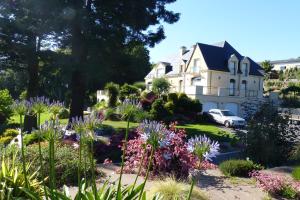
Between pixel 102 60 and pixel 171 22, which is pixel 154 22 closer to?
pixel 171 22

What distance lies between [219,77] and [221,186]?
3509cm

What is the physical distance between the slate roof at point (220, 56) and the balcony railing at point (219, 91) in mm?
2412

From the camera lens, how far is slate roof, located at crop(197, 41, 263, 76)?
42406mm

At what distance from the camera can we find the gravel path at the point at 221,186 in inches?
293

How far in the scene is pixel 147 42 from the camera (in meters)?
22.0

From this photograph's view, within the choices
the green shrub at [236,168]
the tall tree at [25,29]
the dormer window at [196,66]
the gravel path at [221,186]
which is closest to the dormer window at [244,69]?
the dormer window at [196,66]

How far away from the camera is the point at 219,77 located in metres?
42.5

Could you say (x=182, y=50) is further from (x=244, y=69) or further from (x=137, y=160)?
(x=137, y=160)

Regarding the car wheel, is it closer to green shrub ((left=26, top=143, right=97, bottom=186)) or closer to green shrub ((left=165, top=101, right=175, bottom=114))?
green shrub ((left=165, top=101, right=175, bottom=114))

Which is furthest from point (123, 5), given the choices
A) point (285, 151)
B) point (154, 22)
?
point (285, 151)

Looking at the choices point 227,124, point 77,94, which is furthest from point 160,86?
point 77,94

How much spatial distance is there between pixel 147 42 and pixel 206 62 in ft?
68.4

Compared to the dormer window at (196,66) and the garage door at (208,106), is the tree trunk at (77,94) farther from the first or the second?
the dormer window at (196,66)

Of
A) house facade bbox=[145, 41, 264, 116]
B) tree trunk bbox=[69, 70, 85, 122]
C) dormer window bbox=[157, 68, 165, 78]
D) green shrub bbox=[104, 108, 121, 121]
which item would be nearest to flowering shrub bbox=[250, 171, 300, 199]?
tree trunk bbox=[69, 70, 85, 122]
